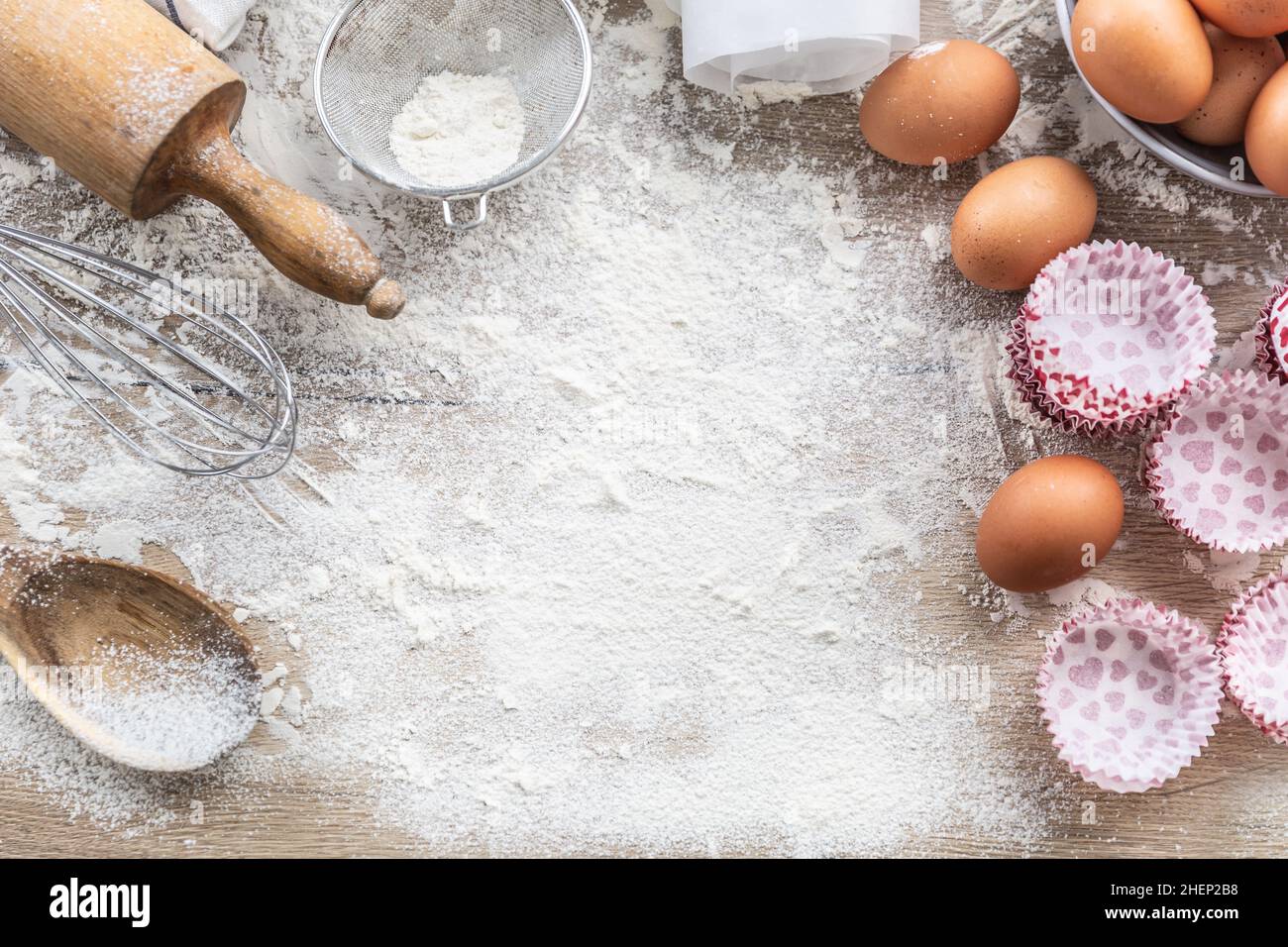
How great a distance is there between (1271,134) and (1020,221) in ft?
0.62

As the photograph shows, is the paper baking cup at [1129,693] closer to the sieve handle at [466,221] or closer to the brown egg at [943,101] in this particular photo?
the brown egg at [943,101]

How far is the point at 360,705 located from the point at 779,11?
0.72m

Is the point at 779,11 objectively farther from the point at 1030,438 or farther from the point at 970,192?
the point at 1030,438

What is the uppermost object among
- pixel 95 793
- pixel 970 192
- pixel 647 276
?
pixel 970 192


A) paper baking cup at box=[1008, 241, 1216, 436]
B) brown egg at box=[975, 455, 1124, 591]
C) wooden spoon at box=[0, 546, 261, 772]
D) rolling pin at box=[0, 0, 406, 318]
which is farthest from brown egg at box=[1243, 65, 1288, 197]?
wooden spoon at box=[0, 546, 261, 772]

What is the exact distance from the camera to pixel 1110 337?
0.88 metres

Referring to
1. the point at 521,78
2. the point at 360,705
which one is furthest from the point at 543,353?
the point at 360,705

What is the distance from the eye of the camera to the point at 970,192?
33.9 inches

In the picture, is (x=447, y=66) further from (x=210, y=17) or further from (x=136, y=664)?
(x=136, y=664)

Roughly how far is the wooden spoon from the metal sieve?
0.43 meters

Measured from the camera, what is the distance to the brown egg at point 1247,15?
733 millimetres

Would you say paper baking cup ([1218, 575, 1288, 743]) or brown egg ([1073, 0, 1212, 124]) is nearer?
brown egg ([1073, 0, 1212, 124])

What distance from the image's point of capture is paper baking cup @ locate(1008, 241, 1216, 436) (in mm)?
846

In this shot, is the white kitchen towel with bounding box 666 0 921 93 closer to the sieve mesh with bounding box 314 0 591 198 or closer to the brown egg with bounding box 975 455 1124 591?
the sieve mesh with bounding box 314 0 591 198
